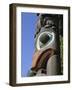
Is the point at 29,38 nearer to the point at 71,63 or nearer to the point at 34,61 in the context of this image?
the point at 34,61

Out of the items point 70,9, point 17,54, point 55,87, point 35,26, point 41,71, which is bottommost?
point 55,87

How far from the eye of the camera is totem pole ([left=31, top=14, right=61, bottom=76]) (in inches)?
63.8

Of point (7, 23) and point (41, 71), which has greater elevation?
point (7, 23)

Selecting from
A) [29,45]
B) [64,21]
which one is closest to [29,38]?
[29,45]

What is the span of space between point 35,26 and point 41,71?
0.29 m

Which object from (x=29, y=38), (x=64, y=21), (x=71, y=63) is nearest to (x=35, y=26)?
(x=29, y=38)

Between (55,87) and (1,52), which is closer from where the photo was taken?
(1,52)

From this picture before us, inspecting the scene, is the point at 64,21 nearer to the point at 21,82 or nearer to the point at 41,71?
the point at 41,71

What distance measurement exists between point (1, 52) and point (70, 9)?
1.83 feet

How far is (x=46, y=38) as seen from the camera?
1.65m

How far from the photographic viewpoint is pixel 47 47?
5.41ft

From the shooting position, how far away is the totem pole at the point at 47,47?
1621 millimetres

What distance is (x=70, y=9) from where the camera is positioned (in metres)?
1.73

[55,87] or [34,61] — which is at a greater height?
[34,61]
